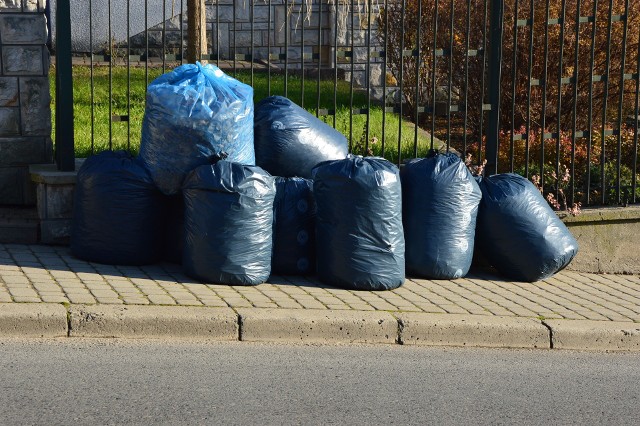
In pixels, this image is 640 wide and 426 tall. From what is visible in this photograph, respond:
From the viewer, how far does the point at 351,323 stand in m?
6.20

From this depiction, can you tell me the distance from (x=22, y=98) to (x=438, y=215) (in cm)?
335

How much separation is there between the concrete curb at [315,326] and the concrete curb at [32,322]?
105cm

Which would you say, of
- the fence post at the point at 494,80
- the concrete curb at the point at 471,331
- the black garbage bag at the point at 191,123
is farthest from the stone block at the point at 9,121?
the fence post at the point at 494,80

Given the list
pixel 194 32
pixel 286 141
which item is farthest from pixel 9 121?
pixel 286 141

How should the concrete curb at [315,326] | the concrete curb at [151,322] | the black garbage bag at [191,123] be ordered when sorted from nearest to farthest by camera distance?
1. the concrete curb at [151,322]
2. the concrete curb at [315,326]
3. the black garbage bag at [191,123]

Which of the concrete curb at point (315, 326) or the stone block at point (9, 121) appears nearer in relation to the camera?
the concrete curb at point (315, 326)

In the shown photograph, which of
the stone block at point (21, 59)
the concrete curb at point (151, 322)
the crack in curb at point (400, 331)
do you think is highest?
the stone block at point (21, 59)

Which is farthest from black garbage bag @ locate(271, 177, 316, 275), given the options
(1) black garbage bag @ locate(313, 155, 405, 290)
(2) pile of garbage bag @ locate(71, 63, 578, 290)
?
(1) black garbage bag @ locate(313, 155, 405, 290)

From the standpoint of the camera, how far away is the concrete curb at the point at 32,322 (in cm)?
579

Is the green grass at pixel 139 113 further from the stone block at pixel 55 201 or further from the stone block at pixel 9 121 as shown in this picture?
the stone block at pixel 55 201

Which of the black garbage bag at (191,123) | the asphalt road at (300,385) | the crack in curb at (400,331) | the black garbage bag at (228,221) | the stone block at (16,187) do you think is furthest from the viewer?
the stone block at (16,187)

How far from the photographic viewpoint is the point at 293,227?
711 centimetres

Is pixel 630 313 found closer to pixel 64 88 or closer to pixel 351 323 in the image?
pixel 351 323

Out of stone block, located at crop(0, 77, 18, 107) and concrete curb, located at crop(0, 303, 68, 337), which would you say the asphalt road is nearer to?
concrete curb, located at crop(0, 303, 68, 337)
